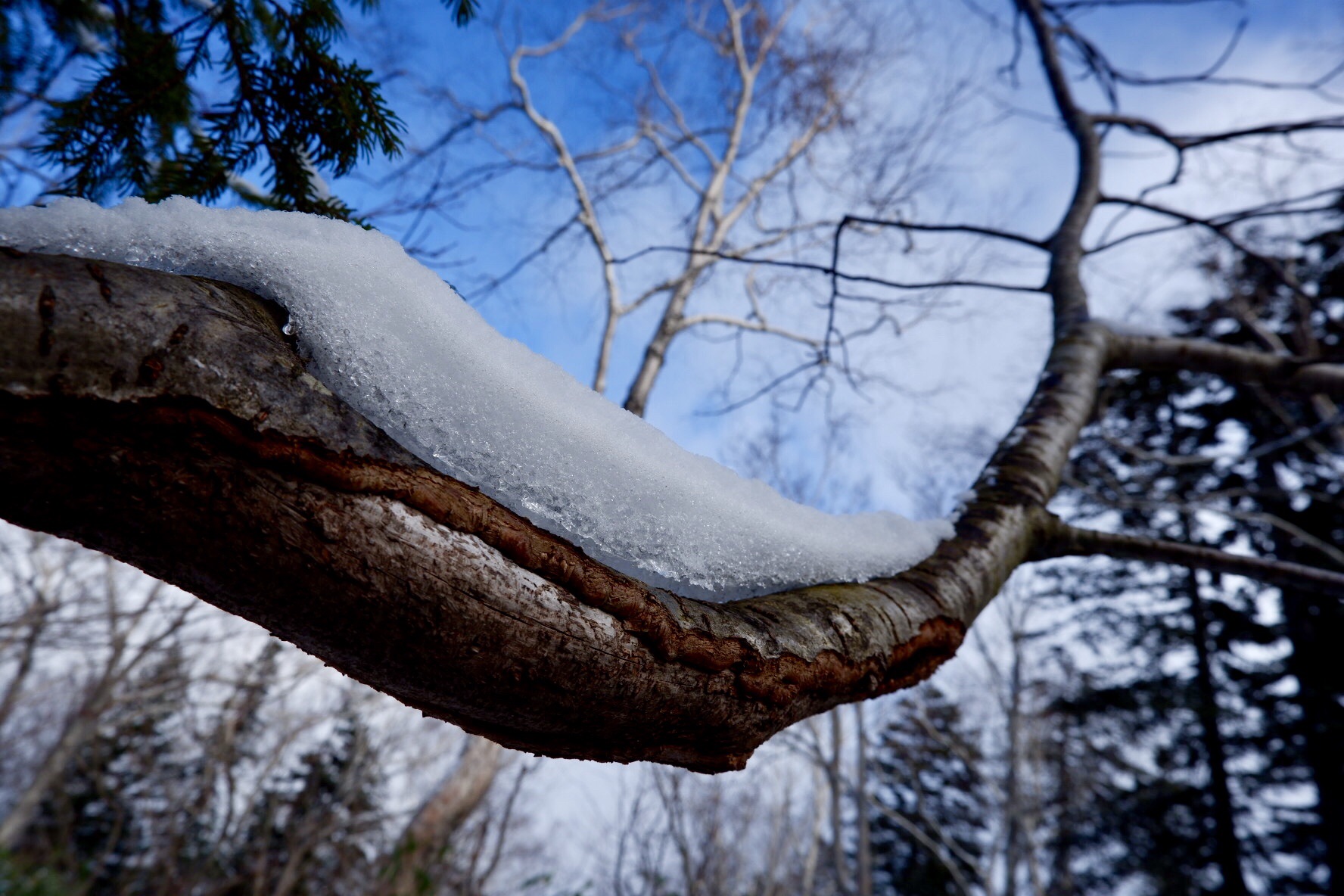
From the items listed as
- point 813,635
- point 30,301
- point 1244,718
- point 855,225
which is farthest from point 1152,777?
point 30,301

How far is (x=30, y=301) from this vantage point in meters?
0.34

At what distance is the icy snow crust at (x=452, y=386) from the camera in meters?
0.48

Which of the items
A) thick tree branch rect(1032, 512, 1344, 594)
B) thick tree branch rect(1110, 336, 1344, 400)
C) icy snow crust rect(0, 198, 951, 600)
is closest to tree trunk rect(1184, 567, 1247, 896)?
thick tree branch rect(1110, 336, 1344, 400)

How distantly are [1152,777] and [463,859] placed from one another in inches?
393

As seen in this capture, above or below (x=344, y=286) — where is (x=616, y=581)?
below

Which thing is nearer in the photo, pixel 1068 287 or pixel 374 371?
pixel 374 371

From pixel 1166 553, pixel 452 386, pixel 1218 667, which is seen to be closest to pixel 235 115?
pixel 452 386

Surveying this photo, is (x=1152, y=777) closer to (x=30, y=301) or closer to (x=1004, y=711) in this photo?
(x=1004, y=711)

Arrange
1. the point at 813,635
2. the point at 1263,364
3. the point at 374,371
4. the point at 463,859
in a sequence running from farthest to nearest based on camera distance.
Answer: the point at 463,859
the point at 1263,364
the point at 813,635
the point at 374,371

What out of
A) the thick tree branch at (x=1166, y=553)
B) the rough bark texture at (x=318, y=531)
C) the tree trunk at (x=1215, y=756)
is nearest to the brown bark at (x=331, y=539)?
the rough bark texture at (x=318, y=531)

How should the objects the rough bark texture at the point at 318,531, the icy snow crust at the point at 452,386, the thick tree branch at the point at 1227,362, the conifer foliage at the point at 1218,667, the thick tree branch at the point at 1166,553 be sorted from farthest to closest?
the conifer foliage at the point at 1218,667
the thick tree branch at the point at 1227,362
the thick tree branch at the point at 1166,553
the icy snow crust at the point at 452,386
the rough bark texture at the point at 318,531

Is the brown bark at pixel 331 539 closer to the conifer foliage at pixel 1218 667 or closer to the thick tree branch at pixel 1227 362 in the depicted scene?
the thick tree branch at pixel 1227 362

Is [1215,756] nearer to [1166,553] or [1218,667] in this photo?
[1218,667]

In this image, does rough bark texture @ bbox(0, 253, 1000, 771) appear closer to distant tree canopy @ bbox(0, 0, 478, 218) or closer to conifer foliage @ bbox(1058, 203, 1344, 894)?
distant tree canopy @ bbox(0, 0, 478, 218)
